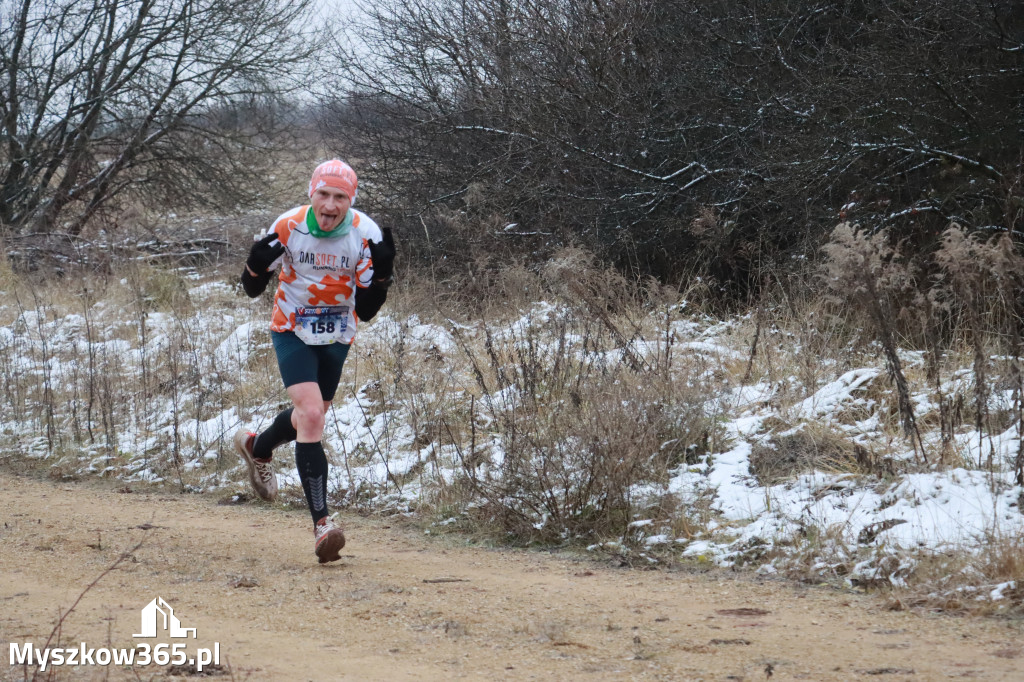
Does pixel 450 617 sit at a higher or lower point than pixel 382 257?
lower

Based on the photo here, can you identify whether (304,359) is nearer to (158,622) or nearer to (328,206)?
(328,206)

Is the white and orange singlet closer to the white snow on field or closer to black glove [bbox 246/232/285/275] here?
black glove [bbox 246/232/285/275]

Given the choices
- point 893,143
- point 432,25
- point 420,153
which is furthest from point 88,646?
point 432,25

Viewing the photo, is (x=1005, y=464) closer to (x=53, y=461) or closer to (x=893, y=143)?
(x=893, y=143)

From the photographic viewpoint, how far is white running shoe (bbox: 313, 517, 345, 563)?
5.05 metres

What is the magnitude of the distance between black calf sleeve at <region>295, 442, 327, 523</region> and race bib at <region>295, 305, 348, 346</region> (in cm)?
50

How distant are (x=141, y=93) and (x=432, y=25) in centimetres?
600

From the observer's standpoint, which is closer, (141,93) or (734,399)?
(734,399)

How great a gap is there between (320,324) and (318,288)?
0.57ft

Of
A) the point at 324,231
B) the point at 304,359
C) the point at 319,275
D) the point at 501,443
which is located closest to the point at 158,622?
the point at 304,359

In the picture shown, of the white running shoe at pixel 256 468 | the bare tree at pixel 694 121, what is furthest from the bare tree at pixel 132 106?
the white running shoe at pixel 256 468

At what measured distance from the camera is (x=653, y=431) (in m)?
5.72

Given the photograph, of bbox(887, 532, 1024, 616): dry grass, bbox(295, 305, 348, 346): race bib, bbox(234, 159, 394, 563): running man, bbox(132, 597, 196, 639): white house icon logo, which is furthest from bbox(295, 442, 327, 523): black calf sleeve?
bbox(887, 532, 1024, 616): dry grass

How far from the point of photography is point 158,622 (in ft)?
13.2
